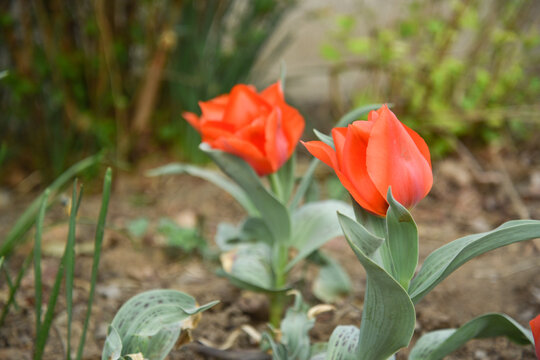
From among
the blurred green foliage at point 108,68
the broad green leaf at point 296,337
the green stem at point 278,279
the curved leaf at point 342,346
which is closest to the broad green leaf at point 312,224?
the green stem at point 278,279

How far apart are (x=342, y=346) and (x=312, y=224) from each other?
1.13 feet

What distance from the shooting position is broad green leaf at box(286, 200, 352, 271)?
976mm

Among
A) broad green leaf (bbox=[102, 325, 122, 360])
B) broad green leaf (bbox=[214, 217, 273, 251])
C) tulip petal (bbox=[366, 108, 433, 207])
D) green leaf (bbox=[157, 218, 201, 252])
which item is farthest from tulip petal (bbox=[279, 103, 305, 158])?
green leaf (bbox=[157, 218, 201, 252])

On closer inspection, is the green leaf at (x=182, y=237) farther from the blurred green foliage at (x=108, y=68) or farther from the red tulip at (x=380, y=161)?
the red tulip at (x=380, y=161)

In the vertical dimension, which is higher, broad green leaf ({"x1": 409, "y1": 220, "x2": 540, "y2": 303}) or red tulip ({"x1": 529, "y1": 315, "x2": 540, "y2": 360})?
broad green leaf ({"x1": 409, "y1": 220, "x2": 540, "y2": 303})

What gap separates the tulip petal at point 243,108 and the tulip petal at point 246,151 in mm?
46

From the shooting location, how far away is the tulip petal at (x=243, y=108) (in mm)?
898

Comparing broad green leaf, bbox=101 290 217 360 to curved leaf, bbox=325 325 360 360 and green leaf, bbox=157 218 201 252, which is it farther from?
green leaf, bbox=157 218 201 252

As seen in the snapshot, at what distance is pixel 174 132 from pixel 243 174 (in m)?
1.55

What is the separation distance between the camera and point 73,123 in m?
2.14

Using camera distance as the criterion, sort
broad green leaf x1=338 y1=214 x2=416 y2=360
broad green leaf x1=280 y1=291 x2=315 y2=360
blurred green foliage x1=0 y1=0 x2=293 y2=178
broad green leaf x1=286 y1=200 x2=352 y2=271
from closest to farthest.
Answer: broad green leaf x1=338 y1=214 x2=416 y2=360
broad green leaf x1=280 y1=291 x2=315 y2=360
broad green leaf x1=286 y1=200 x2=352 y2=271
blurred green foliage x1=0 y1=0 x2=293 y2=178

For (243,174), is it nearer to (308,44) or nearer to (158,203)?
(158,203)

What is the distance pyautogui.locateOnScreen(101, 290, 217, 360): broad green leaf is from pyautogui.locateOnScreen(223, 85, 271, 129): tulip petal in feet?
1.04

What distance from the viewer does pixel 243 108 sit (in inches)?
35.4
